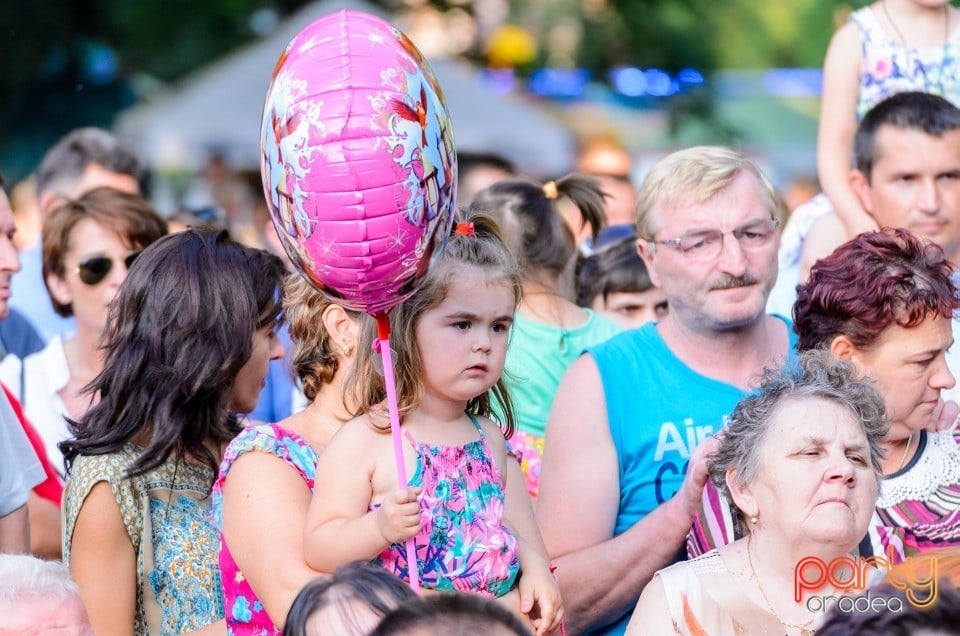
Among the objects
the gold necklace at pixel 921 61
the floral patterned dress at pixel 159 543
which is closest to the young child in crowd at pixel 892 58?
the gold necklace at pixel 921 61

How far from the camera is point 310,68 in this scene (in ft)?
9.29

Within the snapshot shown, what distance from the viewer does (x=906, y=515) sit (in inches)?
139

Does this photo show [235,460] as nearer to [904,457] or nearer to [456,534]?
[456,534]

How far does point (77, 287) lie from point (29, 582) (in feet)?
8.61

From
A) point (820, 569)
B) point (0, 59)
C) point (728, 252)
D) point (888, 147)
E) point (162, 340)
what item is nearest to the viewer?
point (820, 569)

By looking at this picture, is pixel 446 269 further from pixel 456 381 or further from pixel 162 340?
pixel 162 340

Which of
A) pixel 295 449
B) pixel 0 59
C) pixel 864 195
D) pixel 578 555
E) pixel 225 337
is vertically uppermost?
pixel 0 59

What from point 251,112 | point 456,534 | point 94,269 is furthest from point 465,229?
point 251,112

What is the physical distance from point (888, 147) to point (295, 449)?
2646 millimetres

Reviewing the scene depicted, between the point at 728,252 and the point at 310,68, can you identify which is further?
the point at 728,252

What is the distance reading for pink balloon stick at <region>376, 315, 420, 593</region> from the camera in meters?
2.94

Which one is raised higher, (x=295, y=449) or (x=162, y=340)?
(x=162, y=340)

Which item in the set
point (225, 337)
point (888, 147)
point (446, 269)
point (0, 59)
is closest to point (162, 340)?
point (225, 337)

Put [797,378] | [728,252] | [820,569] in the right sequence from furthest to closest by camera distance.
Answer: [728,252]
[797,378]
[820,569]
